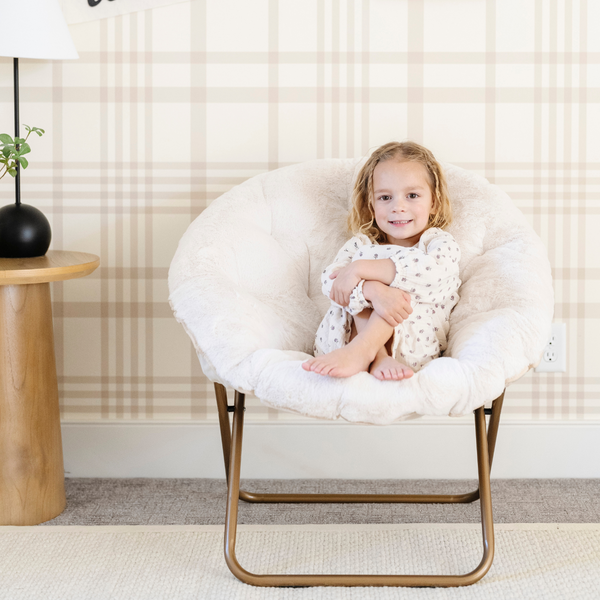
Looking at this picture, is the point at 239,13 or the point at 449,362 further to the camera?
the point at 239,13

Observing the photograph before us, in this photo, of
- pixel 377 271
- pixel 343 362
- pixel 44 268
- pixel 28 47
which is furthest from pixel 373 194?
pixel 28 47

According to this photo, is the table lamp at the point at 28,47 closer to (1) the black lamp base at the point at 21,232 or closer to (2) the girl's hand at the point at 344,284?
(1) the black lamp base at the point at 21,232

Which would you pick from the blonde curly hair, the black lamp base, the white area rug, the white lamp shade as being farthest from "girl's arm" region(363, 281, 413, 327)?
the white lamp shade

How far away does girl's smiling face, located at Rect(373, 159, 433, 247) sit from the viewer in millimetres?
1220

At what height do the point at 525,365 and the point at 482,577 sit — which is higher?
the point at 525,365

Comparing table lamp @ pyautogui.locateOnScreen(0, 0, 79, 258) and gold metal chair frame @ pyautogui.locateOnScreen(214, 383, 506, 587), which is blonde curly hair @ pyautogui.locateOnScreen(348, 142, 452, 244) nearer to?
gold metal chair frame @ pyautogui.locateOnScreen(214, 383, 506, 587)

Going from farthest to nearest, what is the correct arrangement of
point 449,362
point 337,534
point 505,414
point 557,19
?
point 505,414 < point 557,19 < point 337,534 < point 449,362

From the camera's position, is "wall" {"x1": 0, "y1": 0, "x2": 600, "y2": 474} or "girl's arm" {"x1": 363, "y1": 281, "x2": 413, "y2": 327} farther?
"wall" {"x1": 0, "y1": 0, "x2": 600, "y2": 474}

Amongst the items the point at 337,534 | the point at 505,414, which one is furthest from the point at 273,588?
the point at 505,414

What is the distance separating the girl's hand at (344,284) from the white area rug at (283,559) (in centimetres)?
51

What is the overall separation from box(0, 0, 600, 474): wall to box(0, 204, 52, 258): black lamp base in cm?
24

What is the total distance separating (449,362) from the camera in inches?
39.1

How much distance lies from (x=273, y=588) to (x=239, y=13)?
4.27ft

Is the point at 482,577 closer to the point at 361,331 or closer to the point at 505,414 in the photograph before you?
the point at 361,331
